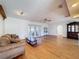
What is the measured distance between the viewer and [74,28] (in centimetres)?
995

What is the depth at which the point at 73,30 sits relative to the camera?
1004 centimetres

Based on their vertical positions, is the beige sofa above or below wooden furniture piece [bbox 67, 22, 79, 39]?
below

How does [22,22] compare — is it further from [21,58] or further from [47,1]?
[21,58]

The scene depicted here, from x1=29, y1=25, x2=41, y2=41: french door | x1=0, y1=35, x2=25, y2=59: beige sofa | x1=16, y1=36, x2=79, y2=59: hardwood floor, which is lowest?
x1=16, y1=36, x2=79, y2=59: hardwood floor

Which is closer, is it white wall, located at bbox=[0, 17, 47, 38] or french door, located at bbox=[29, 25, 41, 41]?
white wall, located at bbox=[0, 17, 47, 38]

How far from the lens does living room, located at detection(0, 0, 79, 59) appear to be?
11.2 feet

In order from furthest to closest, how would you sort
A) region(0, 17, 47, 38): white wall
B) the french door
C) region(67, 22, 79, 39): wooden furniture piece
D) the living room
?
1. the french door
2. region(67, 22, 79, 39): wooden furniture piece
3. region(0, 17, 47, 38): white wall
4. the living room

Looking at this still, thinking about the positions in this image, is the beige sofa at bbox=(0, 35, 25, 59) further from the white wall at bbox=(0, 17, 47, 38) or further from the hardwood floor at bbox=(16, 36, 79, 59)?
the white wall at bbox=(0, 17, 47, 38)

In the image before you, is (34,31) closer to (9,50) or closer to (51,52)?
(51,52)

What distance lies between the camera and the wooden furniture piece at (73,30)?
31.8 feet

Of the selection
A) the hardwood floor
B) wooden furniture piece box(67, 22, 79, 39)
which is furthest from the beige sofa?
wooden furniture piece box(67, 22, 79, 39)

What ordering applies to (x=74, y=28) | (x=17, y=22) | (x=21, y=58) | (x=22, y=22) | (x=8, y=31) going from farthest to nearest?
(x=74, y=28) → (x=22, y=22) → (x=17, y=22) → (x=8, y=31) → (x=21, y=58)

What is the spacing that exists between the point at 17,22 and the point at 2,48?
19.8ft

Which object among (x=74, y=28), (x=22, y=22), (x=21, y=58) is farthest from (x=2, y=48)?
(x=74, y=28)
